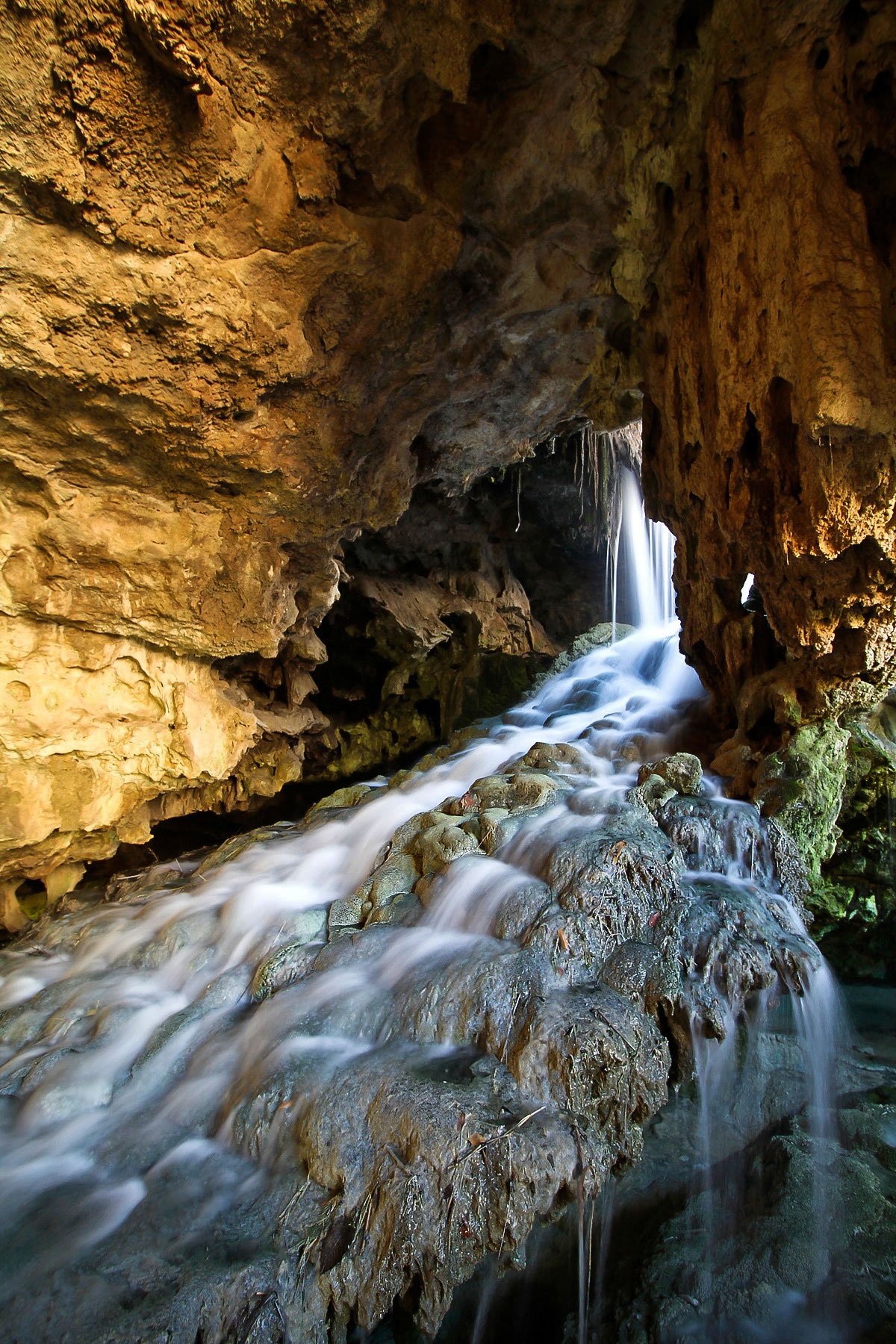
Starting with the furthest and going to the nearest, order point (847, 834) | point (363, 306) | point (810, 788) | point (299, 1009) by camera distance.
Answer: point (847, 834) < point (810, 788) < point (363, 306) < point (299, 1009)

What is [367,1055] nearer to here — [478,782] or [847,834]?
[478,782]

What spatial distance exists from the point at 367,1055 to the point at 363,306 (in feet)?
15.0

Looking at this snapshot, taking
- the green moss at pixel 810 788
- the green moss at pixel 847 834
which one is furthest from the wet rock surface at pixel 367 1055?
the green moss at pixel 847 834

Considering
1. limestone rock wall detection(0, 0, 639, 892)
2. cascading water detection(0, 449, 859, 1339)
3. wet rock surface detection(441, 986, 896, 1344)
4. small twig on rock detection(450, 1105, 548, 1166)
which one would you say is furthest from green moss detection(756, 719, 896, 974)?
limestone rock wall detection(0, 0, 639, 892)

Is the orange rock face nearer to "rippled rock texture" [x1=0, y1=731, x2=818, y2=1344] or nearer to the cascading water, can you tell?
"rippled rock texture" [x1=0, y1=731, x2=818, y2=1344]

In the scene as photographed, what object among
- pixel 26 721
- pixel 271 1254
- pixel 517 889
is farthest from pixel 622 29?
pixel 271 1254

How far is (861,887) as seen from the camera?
488 cm

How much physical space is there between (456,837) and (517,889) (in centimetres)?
99

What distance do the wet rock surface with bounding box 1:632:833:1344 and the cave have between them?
0.02m

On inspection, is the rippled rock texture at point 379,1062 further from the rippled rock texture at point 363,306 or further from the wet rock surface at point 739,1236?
the rippled rock texture at point 363,306

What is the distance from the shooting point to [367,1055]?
3.09 meters

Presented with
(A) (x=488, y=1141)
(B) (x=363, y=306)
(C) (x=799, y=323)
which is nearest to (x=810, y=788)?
(C) (x=799, y=323)

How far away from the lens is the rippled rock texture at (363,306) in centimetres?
324

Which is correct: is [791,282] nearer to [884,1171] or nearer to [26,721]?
[884,1171]
